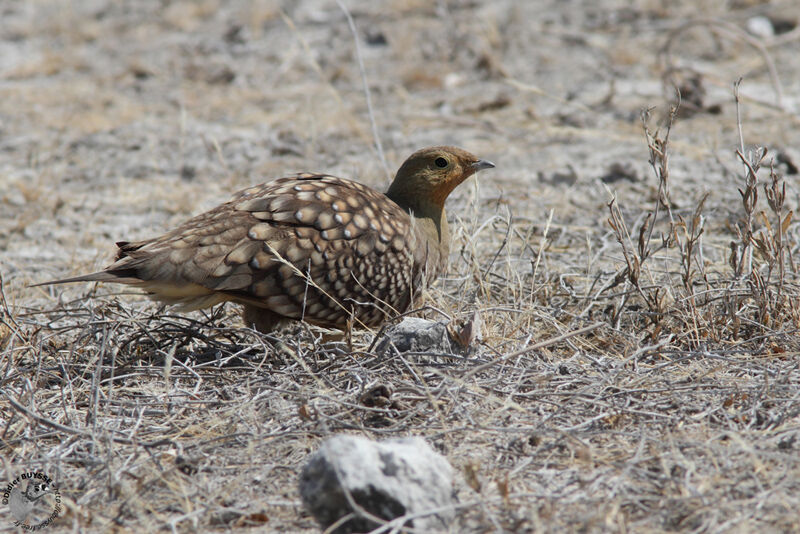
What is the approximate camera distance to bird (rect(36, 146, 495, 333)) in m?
3.59

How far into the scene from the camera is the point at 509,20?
33.8ft

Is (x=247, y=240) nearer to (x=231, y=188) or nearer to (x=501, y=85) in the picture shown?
(x=231, y=188)

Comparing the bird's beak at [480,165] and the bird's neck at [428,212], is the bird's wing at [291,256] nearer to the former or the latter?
the bird's neck at [428,212]

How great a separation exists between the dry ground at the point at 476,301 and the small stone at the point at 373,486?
13 centimetres

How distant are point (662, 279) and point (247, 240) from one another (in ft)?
6.72

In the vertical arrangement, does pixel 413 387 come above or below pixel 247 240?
below

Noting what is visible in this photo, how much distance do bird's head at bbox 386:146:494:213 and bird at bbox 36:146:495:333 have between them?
208 mm

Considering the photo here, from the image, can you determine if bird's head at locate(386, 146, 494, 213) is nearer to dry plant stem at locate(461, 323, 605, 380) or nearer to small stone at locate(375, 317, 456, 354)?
small stone at locate(375, 317, 456, 354)

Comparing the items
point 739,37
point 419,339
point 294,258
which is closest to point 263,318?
point 294,258

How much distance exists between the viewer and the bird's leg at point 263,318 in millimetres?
3984

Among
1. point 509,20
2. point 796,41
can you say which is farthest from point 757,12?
point 509,20

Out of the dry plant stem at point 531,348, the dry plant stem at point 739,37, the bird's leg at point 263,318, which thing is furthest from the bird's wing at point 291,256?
the dry plant stem at point 739,37

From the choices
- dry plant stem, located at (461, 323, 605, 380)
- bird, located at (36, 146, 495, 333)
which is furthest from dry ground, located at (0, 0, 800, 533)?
bird, located at (36, 146, 495, 333)

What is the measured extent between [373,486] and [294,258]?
4.77 ft
